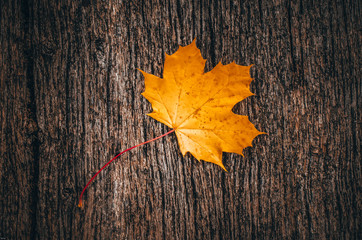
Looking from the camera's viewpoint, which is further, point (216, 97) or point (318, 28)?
point (318, 28)

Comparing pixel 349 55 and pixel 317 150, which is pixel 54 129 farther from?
pixel 349 55

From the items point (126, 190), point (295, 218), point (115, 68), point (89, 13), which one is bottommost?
point (295, 218)

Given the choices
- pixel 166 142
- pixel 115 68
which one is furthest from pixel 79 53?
pixel 166 142
